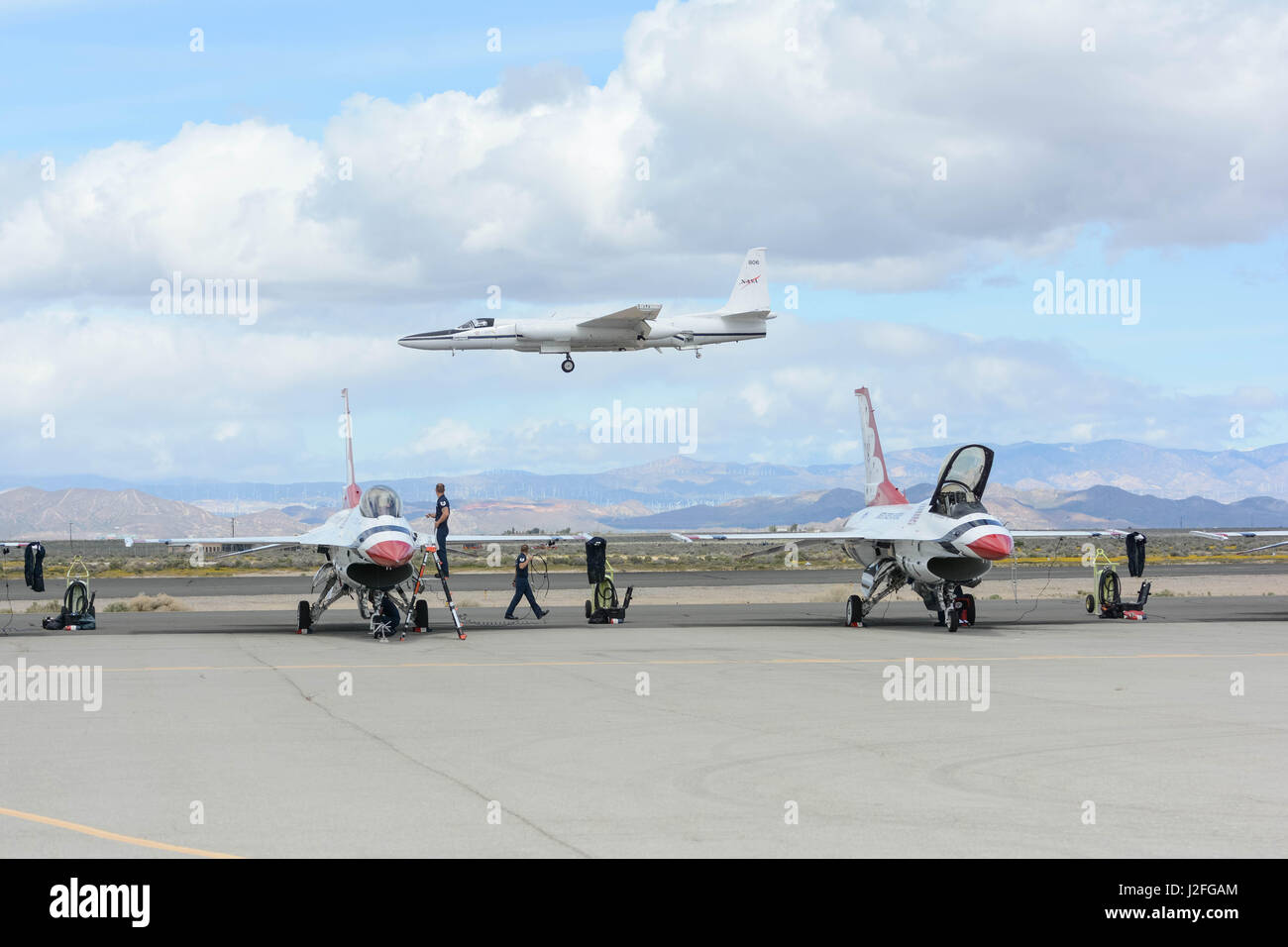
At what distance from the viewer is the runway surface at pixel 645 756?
24.8 ft

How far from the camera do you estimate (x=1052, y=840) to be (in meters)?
7.40

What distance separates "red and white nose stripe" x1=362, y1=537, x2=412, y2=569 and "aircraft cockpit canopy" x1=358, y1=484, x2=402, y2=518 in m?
1.41

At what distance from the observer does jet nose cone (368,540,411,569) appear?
22469 mm

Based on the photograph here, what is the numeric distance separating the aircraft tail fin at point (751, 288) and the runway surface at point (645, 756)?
86.7 ft

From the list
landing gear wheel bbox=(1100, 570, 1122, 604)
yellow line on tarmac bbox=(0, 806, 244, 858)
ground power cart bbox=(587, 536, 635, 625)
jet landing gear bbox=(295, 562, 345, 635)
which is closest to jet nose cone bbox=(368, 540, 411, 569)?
jet landing gear bbox=(295, 562, 345, 635)

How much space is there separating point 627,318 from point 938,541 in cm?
2020

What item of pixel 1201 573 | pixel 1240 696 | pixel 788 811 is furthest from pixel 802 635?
pixel 1201 573

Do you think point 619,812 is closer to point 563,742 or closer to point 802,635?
point 563,742

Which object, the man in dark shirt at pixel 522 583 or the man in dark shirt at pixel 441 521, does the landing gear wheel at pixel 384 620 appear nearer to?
the man in dark shirt at pixel 441 521

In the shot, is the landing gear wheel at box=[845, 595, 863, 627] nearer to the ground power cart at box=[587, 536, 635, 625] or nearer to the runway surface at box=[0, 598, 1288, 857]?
the ground power cart at box=[587, 536, 635, 625]

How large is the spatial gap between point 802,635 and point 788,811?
16211 millimetres

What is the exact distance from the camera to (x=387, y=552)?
22469mm

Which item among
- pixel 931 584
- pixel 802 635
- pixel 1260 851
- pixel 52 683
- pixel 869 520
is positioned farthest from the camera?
pixel 869 520

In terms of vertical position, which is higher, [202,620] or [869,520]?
[869,520]
